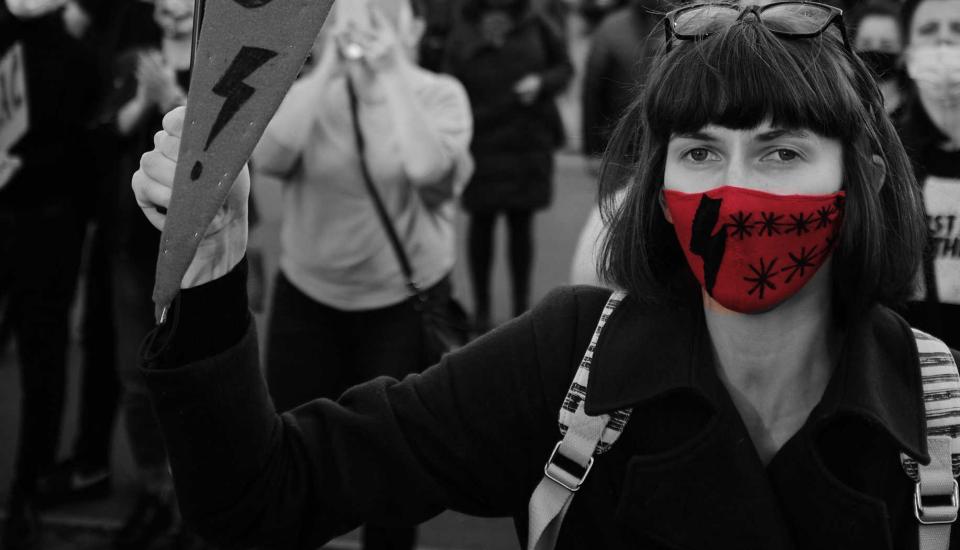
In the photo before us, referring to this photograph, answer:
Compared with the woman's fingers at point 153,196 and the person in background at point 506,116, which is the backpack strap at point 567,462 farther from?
the person in background at point 506,116

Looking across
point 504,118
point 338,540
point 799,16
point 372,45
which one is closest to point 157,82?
point 372,45

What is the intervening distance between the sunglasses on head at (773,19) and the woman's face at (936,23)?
203 centimetres

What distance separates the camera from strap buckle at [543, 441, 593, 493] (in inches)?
73.9

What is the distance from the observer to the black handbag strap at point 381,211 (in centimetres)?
385

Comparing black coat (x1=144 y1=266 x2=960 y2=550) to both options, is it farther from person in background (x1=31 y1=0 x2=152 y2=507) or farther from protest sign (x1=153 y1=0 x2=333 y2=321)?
person in background (x1=31 y1=0 x2=152 y2=507)

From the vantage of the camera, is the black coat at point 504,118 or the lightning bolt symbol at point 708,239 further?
the black coat at point 504,118

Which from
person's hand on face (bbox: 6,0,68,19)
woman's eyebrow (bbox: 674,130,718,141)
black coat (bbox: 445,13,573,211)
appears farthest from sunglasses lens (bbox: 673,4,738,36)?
black coat (bbox: 445,13,573,211)

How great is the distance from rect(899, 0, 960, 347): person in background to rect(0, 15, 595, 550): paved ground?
2.04 meters

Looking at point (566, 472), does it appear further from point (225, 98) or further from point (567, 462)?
point (225, 98)

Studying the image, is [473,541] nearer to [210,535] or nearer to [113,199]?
[113,199]

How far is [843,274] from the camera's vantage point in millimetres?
2025

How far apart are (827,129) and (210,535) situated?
3.41 ft

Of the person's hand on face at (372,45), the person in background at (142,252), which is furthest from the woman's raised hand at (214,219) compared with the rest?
the person in background at (142,252)

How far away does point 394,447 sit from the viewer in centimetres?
195
